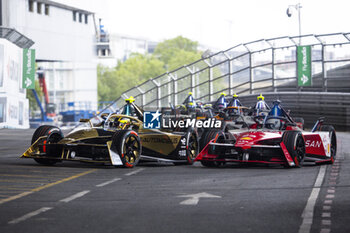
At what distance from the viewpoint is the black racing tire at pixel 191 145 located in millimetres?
15711

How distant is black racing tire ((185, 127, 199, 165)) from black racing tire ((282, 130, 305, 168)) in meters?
2.47

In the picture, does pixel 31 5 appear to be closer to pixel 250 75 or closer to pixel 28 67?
pixel 28 67

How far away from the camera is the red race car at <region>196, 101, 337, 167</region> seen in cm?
1402

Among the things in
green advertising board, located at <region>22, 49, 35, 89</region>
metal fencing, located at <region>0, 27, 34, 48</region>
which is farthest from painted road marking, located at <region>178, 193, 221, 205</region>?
green advertising board, located at <region>22, 49, 35, 89</region>

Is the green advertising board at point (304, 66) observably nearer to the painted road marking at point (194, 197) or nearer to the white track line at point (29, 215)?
the painted road marking at point (194, 197)

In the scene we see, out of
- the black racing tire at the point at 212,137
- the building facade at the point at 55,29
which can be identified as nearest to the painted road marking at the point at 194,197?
the black racing tire at the point at 212,137

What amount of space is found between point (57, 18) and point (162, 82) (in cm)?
2456

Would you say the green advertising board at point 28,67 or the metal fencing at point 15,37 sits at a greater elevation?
the metal fencing at point 15,37

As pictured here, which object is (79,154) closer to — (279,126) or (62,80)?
(279,126)

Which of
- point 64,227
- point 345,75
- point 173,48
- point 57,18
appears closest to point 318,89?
point 345,75

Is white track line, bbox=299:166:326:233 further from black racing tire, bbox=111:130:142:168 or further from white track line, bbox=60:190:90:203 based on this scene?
black racing tire, bbox=111:130:142:168

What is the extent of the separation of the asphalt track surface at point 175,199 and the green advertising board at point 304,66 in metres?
24.0

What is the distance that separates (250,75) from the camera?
42594 mm

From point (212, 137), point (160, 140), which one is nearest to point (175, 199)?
point (212, 137)
